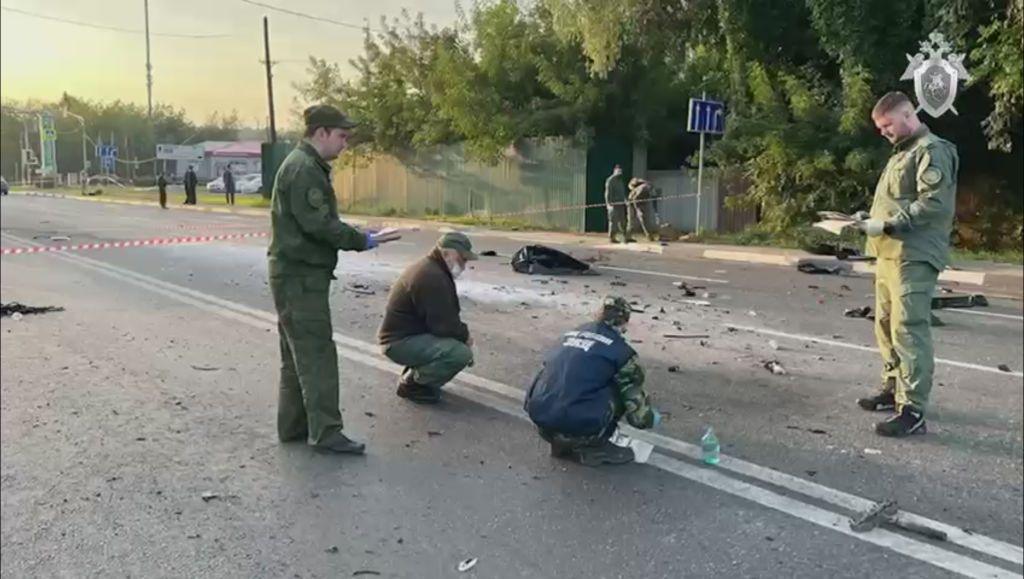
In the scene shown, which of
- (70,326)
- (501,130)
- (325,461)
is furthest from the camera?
(70,326)

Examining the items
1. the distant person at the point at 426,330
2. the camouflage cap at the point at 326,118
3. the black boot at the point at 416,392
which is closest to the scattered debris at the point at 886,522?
the distant person at the point at 426,330

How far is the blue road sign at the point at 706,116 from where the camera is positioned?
1.43m

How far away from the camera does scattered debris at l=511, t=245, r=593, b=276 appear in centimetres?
214

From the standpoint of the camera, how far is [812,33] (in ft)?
3.94

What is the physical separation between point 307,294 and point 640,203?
1870mm

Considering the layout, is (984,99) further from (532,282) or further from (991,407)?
(991,407)

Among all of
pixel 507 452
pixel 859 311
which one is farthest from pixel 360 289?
pixel 859 311

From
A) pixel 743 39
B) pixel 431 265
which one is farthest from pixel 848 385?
pixel 743 39

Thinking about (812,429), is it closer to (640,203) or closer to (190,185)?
(640,203)

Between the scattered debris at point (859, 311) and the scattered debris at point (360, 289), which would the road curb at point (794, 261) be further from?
the scattered debris at point (360, 289)

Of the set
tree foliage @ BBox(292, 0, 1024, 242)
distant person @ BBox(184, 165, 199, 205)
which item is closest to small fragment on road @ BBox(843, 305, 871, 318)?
tree foliage @ BBox(292, 0, 1024, 242)

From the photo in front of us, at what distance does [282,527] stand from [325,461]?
33.6 inches

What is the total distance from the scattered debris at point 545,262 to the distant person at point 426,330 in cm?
103

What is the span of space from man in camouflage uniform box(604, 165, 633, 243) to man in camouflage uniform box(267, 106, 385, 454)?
25.5 inches
